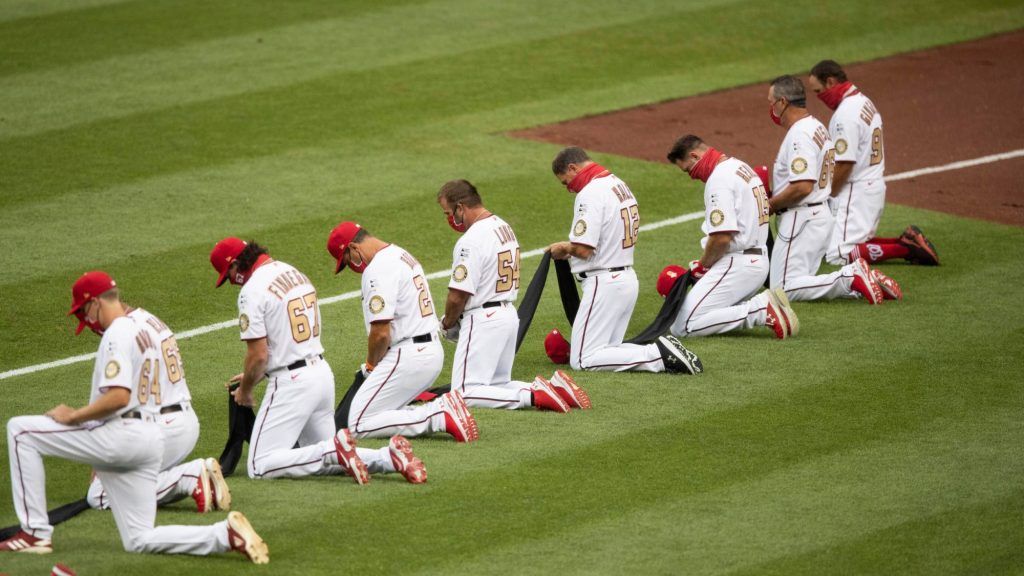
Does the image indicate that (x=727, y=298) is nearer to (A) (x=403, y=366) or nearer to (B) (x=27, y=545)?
(A) (x=403, y=366)

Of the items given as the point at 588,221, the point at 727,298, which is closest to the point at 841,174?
the point at 727,298

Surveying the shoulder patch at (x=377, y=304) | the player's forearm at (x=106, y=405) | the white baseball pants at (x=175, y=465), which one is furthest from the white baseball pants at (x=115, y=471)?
the shoulder patch at (x=377, y=304)

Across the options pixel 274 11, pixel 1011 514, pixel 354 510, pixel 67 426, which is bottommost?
pixel 1011 514

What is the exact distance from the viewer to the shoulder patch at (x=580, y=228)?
11039 millimetres

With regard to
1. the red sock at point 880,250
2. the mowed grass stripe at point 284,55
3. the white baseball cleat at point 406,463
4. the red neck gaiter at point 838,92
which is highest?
the mowed grass stripe at point 284,55

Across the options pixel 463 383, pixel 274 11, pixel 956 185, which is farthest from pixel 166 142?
pixel 956 185

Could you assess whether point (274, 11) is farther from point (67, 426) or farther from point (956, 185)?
point (67, 426)

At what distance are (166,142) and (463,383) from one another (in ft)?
25.4

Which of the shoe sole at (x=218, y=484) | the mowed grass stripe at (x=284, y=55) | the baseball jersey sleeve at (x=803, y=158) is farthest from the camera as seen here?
the mowed grass stripe at (x=284, y=55)

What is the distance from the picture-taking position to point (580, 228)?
1107 centimetres

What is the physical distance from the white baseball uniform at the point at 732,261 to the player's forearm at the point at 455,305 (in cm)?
243

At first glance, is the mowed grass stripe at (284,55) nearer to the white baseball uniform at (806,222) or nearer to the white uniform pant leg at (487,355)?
the white baseball uniform at (806,222)

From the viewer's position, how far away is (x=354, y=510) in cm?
849

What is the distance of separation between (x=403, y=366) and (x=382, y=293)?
53cm
